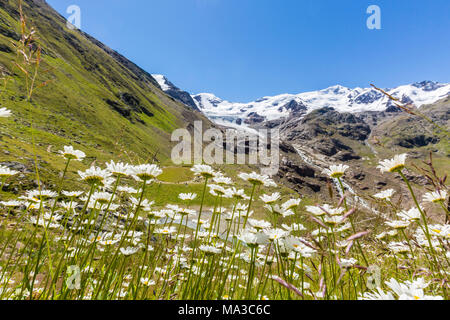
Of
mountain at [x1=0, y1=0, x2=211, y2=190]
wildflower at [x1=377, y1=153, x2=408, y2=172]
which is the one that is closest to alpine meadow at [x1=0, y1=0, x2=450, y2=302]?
wildflower at [x1=377, y1=153, x2=408, y2=172]

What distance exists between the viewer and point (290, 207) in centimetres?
298

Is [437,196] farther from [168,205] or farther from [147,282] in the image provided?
[168,205]

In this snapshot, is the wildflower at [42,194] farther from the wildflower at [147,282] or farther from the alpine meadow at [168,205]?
the wildflower at [147,282]

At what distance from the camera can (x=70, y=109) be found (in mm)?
75688

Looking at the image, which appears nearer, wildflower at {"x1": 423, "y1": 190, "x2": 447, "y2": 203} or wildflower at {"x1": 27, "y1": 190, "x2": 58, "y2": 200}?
wildflower at {"x1": 423, "y1": 190, "x2": 447, "y2": 203}

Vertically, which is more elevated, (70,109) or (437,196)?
(70,109)

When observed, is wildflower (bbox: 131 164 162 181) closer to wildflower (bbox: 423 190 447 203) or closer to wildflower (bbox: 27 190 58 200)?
wildflower (bbox: 27 190 58 200)

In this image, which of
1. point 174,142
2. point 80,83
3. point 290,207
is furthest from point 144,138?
point 290,207

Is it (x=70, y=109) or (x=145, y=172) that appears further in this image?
(x=70, y=109)

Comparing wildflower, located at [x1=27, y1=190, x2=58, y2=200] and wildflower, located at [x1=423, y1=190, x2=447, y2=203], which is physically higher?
wildflower, located at [x1=423, y1=190, x2=447, y2=203]

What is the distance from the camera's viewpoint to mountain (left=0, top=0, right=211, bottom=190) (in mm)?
43531

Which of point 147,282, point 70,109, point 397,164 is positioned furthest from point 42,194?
point 70,109

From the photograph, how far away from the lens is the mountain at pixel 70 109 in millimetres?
43531
